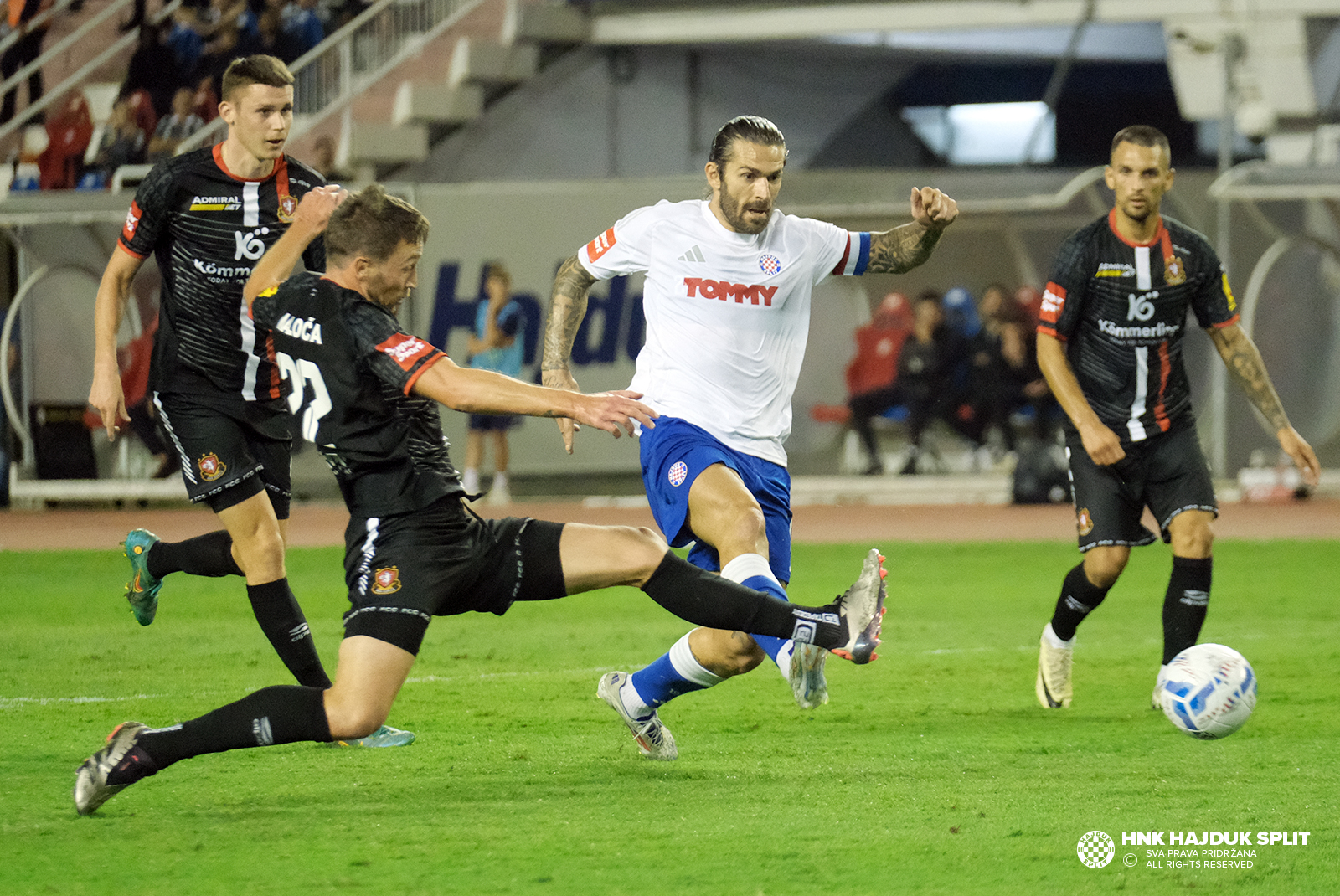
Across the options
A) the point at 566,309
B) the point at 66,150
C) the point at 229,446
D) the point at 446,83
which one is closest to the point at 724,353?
the point at 566,309

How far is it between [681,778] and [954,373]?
40.2ft

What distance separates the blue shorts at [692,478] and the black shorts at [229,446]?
161 cm

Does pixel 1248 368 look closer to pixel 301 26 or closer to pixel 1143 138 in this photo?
pixel 1143 138

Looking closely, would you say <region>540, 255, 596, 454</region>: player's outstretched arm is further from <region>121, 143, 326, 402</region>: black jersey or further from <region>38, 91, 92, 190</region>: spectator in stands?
<region>38, 91, 92, 190</region>: spectator in stands

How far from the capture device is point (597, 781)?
5.28 m

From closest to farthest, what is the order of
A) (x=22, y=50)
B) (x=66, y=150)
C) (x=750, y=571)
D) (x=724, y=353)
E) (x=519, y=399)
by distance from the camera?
(x=519, y=399)
(x=750, y=571)
(x=724, y=353)
(x=66, y=150)
(x=22, y=50)

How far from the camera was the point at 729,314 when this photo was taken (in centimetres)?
568

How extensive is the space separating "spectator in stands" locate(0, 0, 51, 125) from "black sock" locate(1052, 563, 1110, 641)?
17.2 m

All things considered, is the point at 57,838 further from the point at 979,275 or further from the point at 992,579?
the point at 979,275

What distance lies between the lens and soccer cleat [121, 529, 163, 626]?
22.7 ft

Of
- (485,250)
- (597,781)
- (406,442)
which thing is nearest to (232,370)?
(406,442)

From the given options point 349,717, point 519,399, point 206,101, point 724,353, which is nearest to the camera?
point 519,399

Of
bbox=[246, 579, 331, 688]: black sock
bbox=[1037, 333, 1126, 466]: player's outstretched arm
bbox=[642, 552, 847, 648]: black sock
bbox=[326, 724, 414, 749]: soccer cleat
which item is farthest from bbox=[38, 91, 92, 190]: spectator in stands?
bbox=[642, 552, 847, 648]: black sock

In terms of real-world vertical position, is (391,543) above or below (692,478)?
below
